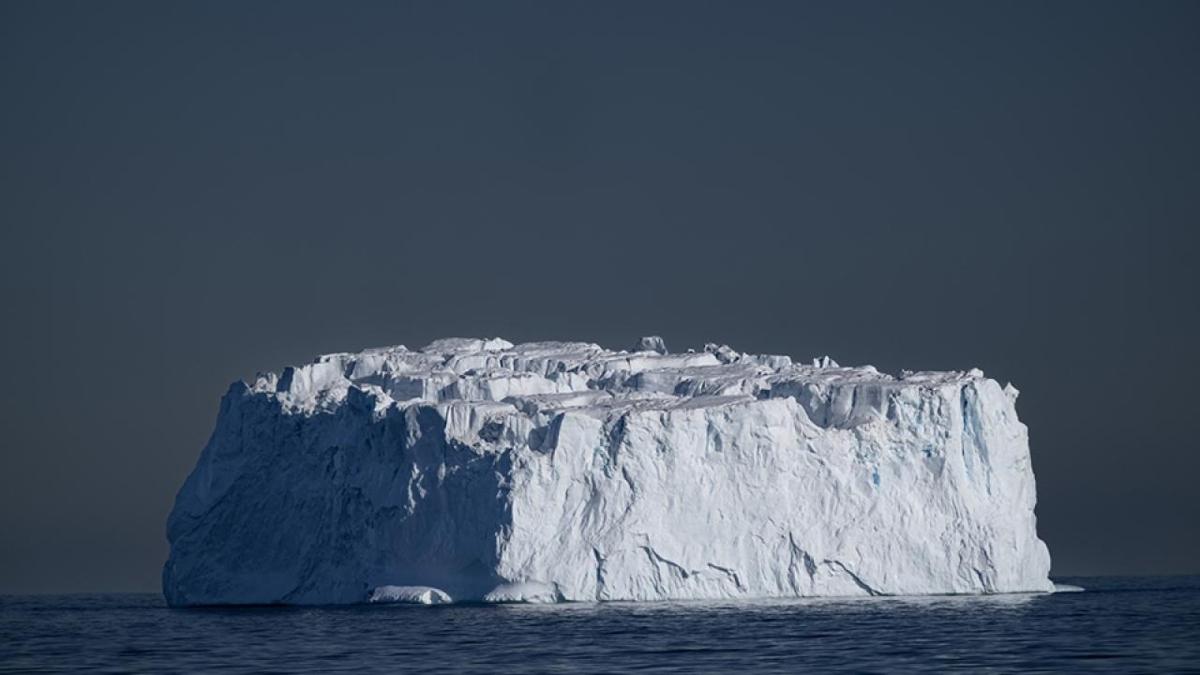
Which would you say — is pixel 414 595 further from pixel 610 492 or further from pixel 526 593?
pixel 610 492

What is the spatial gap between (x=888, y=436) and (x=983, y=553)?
384 centimetres

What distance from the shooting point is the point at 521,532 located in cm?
4456

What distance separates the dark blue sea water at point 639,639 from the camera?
102 feet

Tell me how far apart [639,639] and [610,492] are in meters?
10.2

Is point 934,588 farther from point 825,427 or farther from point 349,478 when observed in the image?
point 349,478

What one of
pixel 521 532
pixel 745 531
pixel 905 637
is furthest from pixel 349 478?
pixel 905 637

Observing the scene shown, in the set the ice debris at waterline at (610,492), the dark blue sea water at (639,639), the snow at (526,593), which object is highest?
the ice debris at waterline at (610,492)

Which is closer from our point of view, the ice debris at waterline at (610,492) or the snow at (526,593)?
→ the snow at (526,593)

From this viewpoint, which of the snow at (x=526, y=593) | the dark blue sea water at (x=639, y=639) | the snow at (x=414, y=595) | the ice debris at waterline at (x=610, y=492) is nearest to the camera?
the dark blue sea water at (x=639, y=639)

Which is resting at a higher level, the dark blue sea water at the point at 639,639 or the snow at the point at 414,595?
the snow at the point at 414,595

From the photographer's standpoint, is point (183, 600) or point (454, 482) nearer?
point (454, 482)

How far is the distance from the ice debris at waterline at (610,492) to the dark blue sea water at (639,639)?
3.18 ft

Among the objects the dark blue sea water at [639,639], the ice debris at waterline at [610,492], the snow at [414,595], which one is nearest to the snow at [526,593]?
the ice debris at waterline at [610,492]

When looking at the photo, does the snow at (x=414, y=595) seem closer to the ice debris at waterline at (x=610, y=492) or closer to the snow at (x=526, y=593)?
the ice debris at waterline at (x=610, y=492)
